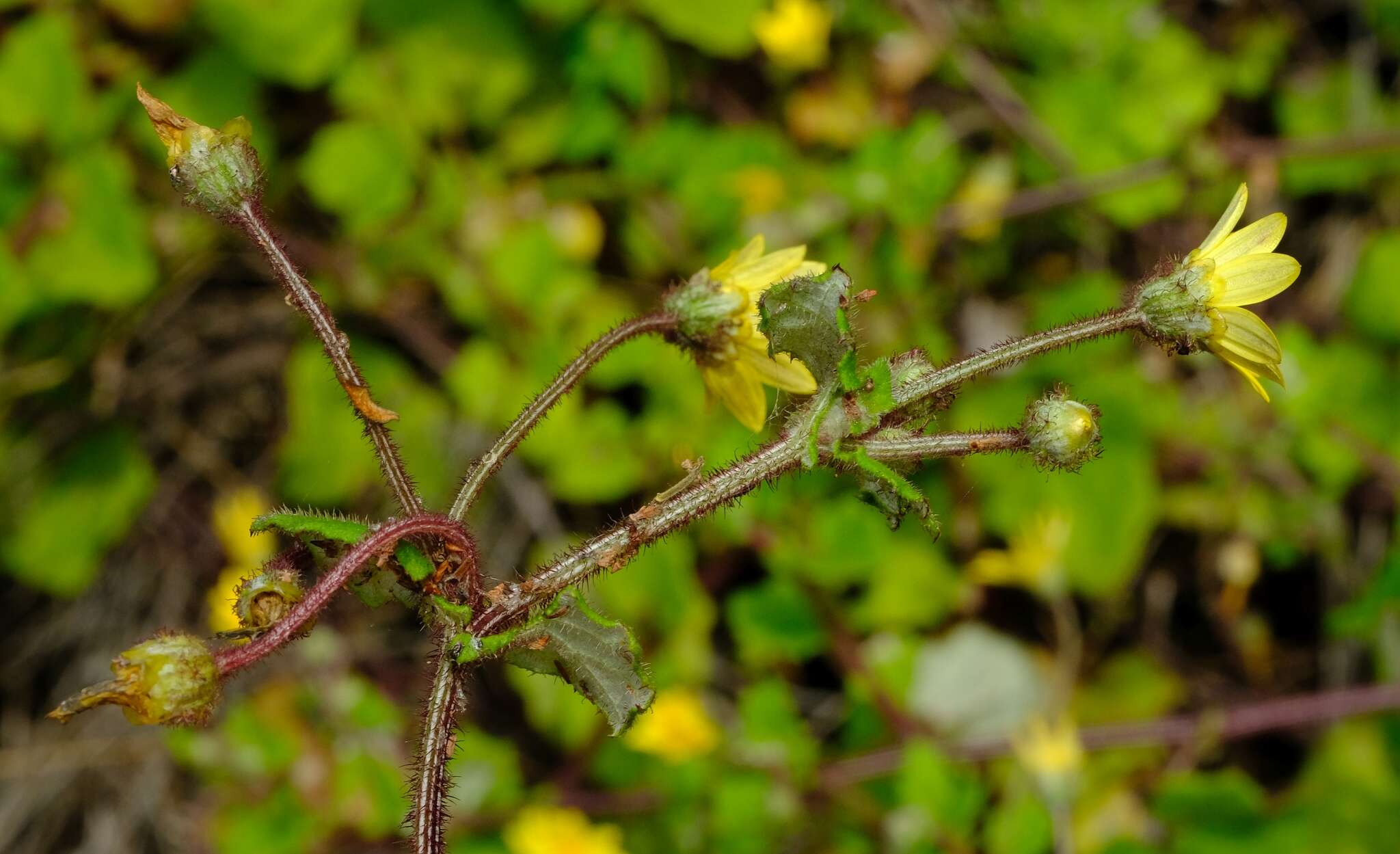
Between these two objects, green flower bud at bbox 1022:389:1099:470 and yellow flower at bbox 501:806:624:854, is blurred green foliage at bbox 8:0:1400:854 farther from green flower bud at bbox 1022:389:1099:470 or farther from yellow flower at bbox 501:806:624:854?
green flower bud at bbox 1022:389:1099:470

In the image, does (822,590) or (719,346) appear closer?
(719,346)

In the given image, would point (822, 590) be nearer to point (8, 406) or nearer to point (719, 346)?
point (719, 346)

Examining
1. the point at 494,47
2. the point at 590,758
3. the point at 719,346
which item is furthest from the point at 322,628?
the point at 719,346

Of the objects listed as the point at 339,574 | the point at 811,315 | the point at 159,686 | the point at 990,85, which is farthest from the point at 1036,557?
the point at 159,686

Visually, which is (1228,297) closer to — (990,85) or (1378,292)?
(990,85)

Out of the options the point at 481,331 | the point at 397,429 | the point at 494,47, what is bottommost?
the point at 397,429

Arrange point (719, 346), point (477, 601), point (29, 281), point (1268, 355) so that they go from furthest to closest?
point (29, 281)
point (719, 346)
point (1268, 355)
point (477, 601)

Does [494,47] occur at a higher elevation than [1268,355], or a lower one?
higher
